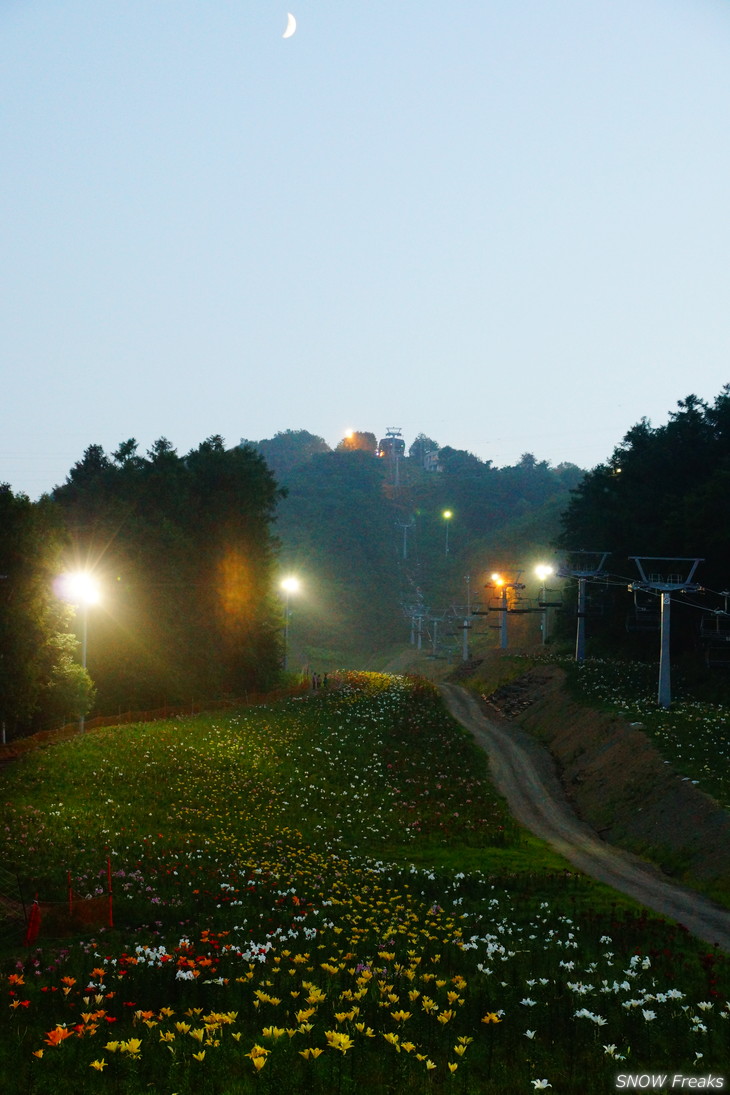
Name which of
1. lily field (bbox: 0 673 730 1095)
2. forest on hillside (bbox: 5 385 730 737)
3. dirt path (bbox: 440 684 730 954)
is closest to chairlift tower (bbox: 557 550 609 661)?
forest on hillside (bbox: 5 385 730 737)

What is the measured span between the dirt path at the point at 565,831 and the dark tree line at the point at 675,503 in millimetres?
18138

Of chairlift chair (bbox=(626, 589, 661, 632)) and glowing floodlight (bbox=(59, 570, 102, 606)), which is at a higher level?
glowing floodlight (bbox=(59, 570, 102, 606))

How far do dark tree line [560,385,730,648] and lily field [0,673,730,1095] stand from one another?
30239mm

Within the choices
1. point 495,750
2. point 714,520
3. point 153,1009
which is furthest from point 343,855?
point 714,520

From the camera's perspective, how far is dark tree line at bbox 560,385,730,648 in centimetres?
6159

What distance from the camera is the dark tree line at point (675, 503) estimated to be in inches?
2425

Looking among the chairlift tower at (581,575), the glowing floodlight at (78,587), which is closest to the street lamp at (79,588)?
the glowing floodlight at (78,587)

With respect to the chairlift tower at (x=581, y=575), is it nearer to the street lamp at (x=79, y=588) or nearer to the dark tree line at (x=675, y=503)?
the dark tree line at (x=675, y=503)

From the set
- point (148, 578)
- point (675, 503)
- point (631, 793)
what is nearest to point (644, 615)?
point (675, 503)

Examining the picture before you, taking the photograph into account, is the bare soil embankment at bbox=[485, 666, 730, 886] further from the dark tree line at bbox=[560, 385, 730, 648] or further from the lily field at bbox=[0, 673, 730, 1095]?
the dark tree line at bbox=[560, 385, 730, 648]

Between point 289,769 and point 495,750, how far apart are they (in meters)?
17.0

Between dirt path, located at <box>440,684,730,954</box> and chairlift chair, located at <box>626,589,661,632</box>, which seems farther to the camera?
chairlift chair, located at <box>626,589,661,632</box>

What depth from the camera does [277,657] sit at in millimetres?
77250

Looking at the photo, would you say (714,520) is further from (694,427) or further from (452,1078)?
(452,1078)
